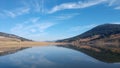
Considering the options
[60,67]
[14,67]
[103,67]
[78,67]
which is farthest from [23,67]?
[103,67]

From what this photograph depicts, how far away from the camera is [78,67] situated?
2802cm

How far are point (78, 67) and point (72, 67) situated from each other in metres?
0.75

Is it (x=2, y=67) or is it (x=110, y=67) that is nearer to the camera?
(x=110, y=67)

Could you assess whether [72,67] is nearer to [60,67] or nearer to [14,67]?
[60,67]

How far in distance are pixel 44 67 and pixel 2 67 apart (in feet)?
18.6

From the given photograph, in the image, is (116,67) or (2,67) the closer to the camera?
(116,67)

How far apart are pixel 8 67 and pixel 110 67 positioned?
1310 centimetres

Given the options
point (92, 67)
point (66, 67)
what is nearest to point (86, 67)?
point (92, 67)

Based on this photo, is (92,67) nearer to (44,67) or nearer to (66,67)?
(66,67)

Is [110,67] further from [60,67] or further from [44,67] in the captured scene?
[44,67]

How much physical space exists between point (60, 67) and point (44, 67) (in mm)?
2070

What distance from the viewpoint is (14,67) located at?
96.0ft

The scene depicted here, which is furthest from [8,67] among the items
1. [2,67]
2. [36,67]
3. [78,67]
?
[78,67]

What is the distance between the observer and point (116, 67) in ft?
90.6
